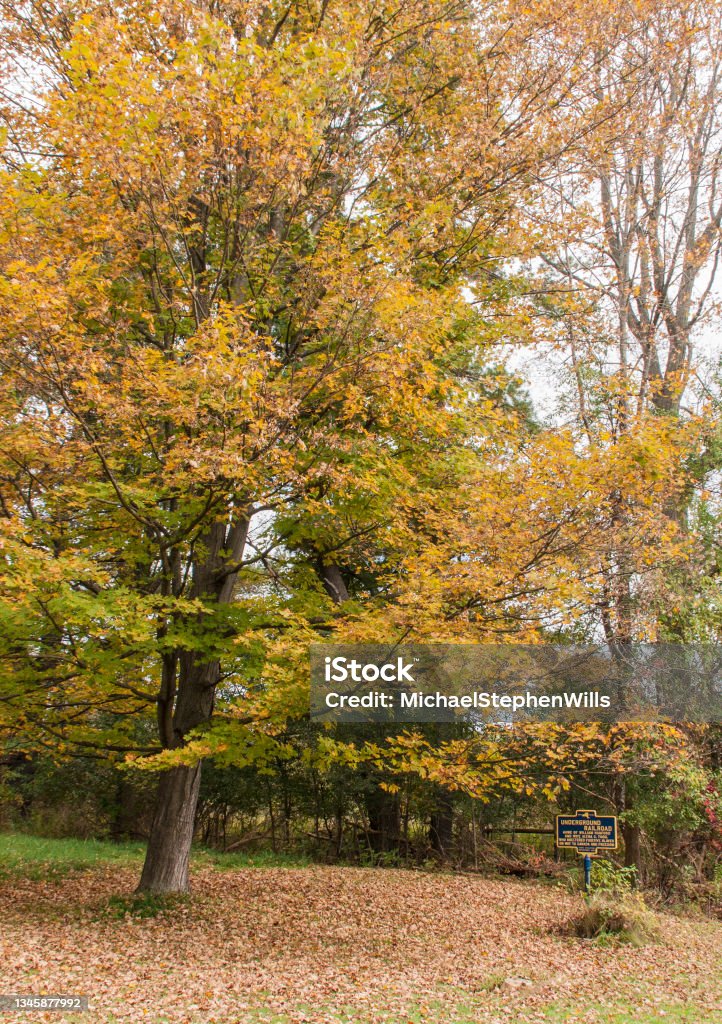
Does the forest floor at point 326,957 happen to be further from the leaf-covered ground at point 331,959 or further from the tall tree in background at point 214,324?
the tall tree in background at point 214,324

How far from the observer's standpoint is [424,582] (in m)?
6.32

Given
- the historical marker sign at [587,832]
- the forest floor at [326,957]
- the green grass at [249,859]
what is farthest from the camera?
the green grass at [249,859]

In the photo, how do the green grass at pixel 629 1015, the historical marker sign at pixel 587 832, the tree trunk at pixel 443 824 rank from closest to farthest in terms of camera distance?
the green grass at pixel 629 1015 → the historical marker sign at pixel 587 832 → the tree trunk at pixel 443 824

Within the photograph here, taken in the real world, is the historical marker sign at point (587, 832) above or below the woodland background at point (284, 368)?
below

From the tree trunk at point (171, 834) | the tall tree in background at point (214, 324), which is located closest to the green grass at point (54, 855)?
the tree trunk at point (171, 834)

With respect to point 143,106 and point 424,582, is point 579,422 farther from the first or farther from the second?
point 143,106

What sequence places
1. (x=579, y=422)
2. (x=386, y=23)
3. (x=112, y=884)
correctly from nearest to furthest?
(x=386, y=23) → (x=112, y=884) → (x=579, y=422)

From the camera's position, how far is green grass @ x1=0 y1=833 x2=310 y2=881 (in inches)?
464

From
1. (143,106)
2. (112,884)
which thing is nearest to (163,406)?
(143,106)

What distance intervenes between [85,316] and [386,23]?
424 cm

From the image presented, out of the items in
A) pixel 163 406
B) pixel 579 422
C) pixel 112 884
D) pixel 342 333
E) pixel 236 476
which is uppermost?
pixel 579 422

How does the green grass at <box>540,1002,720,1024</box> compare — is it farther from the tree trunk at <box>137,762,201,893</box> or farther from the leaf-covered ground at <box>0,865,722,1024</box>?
the tree trunk at <box>137,762,201,893</box>

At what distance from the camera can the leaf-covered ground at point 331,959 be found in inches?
244

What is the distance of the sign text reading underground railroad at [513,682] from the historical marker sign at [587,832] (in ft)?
4.44
